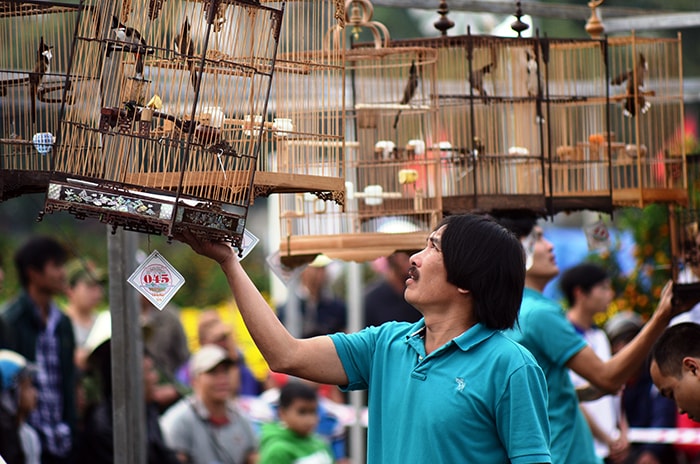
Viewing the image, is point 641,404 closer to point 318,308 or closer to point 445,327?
point 318,308

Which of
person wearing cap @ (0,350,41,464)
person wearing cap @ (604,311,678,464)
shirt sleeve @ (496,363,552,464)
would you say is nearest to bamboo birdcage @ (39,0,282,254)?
shirt sleeve @ (496,363,552,464)

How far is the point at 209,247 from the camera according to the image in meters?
3.88

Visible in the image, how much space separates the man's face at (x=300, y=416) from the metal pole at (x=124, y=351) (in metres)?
2.57

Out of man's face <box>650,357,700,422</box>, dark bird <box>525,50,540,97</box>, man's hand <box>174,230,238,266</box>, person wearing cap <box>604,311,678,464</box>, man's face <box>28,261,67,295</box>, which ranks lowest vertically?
person wearing cap <box>604,311,678,464</box>

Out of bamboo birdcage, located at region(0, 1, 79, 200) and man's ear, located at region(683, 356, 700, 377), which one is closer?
bamboo birdcage, located at region(0, 1, 79, 200)

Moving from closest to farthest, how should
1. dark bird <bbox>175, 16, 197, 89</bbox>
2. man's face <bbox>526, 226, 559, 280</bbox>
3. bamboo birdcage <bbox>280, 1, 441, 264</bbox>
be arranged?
dark bird <bbox>175, 16, 197, 89</bbox>, bamboo birdcage <bbox>280, 1, 441, 264</bbox>, man's face <bbox>526, 226, 559, 280</bbox>

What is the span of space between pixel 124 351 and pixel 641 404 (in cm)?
576

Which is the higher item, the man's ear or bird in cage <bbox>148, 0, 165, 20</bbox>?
bird in cage <bbox>148, 0, 165, 20</bbox>

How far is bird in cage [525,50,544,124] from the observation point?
18.6 feet

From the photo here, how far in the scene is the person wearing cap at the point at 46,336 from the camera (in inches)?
333

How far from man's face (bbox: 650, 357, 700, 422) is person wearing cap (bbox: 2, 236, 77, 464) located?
184 inches

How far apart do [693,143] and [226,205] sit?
268 inches

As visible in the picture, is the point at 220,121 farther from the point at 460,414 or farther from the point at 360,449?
the point at 360,449

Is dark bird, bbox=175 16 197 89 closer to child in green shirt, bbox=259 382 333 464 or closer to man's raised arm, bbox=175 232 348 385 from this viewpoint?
man's raised arm, bbox=175 232 348 385
